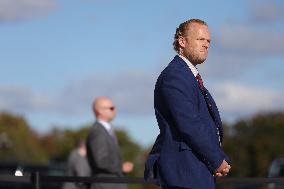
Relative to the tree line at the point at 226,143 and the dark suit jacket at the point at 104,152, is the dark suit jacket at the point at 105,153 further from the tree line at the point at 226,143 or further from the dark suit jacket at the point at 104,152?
the tree line at the point at 226,143

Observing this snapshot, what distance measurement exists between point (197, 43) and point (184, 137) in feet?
2.11

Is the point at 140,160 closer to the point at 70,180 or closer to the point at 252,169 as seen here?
the point at 252,169

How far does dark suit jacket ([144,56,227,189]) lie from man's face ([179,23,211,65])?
102 millimetres

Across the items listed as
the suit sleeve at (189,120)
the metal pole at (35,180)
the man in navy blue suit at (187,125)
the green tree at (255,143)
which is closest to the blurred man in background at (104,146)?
the metal pole at (35,180)

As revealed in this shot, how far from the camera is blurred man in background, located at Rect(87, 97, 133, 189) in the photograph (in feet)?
33.8

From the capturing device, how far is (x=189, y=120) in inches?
234

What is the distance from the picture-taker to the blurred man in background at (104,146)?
1030 cm

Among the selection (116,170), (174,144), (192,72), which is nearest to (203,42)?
(192,72)

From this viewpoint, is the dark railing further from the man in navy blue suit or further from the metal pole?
the man in navy blue suit

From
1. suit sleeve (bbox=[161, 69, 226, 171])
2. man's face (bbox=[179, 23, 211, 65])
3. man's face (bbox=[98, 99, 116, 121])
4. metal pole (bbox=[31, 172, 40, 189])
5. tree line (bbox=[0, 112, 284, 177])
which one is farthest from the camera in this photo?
tree line (bbox=[0, 112, 284, 177])

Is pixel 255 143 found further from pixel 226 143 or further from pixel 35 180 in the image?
pixel 35 180

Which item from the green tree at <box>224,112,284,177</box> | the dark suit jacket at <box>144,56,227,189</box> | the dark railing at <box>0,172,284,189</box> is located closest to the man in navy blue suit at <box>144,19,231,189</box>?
the dark suit jacket at <box>144,56,227,189</box>

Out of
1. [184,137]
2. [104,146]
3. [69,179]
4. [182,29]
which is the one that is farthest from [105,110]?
[184,137]

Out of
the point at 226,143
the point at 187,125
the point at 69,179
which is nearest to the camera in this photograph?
the point at 187,125
